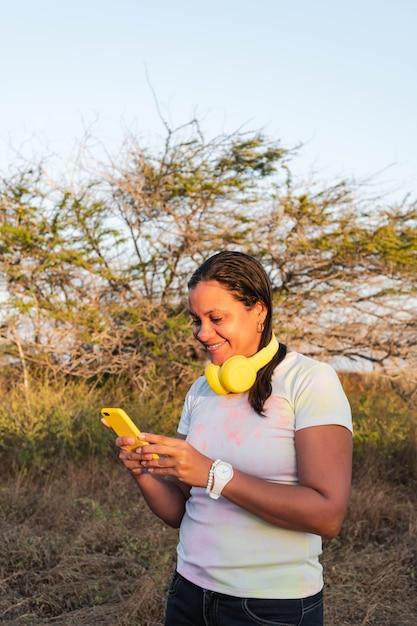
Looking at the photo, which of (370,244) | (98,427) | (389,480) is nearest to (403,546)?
(389,480)

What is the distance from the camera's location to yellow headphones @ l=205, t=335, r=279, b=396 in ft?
6.04

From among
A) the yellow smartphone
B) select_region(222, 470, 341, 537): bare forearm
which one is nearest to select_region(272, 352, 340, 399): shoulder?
select_region(222, 470, 341, 537): bare forearm

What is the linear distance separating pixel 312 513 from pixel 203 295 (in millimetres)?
567

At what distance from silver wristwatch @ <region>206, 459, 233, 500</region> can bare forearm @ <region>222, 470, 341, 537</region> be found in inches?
0.4

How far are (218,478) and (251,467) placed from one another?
0.14 metres

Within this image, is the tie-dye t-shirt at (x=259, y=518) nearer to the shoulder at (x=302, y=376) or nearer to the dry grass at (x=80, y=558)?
the shoulder at (x=302, y=376)

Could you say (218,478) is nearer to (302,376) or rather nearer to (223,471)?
(223,471)

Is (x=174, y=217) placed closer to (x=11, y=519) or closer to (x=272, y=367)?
(x=11, y=519)

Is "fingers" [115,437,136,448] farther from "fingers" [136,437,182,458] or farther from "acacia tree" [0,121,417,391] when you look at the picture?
"acacia tree" [0,121,417,391]

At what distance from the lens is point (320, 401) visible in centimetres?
177

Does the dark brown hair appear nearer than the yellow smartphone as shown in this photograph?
No

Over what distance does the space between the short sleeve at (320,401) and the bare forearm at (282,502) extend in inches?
5.8

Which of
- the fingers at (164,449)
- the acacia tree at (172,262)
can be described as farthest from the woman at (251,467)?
the acacia tree at (172,262)

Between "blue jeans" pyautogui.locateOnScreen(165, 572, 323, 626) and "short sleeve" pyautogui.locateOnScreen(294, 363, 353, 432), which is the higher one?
"short sleeve" pyautogui.locateOnScreen(294, 363, 353, 432)
